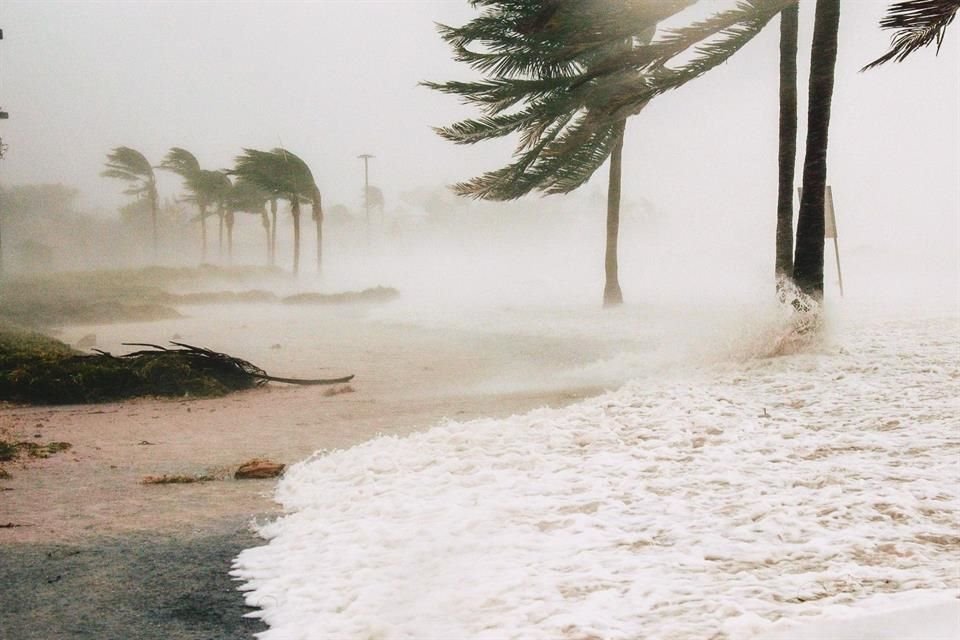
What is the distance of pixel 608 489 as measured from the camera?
3.52 metres

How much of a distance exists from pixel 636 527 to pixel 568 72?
1219 cm

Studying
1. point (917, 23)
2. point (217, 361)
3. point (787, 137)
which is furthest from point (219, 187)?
point (917, 23)

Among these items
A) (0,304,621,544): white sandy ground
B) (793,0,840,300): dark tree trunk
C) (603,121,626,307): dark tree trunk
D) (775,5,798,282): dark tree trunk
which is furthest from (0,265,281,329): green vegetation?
(793,0,840,300): dark tree trunk

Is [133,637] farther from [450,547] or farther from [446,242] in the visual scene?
[446,242]

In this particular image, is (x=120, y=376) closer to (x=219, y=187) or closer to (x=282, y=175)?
(x=282, y=175)

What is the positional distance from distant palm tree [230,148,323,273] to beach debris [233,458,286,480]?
20.8 metres

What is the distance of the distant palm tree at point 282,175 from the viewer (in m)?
25.2

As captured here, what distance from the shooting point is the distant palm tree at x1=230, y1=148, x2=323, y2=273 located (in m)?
25.2

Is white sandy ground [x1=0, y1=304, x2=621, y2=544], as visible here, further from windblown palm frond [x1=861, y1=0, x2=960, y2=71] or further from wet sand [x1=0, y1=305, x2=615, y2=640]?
windblown palm frond [x1=861, y1=0, x2=960, y2=71]

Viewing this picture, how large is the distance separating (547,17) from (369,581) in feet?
19.9

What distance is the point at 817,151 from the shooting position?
7789 mm

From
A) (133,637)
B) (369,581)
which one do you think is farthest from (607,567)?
(133,637)

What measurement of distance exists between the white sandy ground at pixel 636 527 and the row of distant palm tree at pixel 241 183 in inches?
876

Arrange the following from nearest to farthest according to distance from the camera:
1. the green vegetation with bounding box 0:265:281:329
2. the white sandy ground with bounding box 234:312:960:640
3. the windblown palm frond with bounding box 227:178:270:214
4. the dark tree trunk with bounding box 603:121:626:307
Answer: the white sandy ground with bounding box 234:312:960:640 → the dark tree trunk with bounding box 603:121:626:307 → the green vegetation with bounding box 0:265:281:329 → the windblown palm frond with bounding box 227:178:270:214
